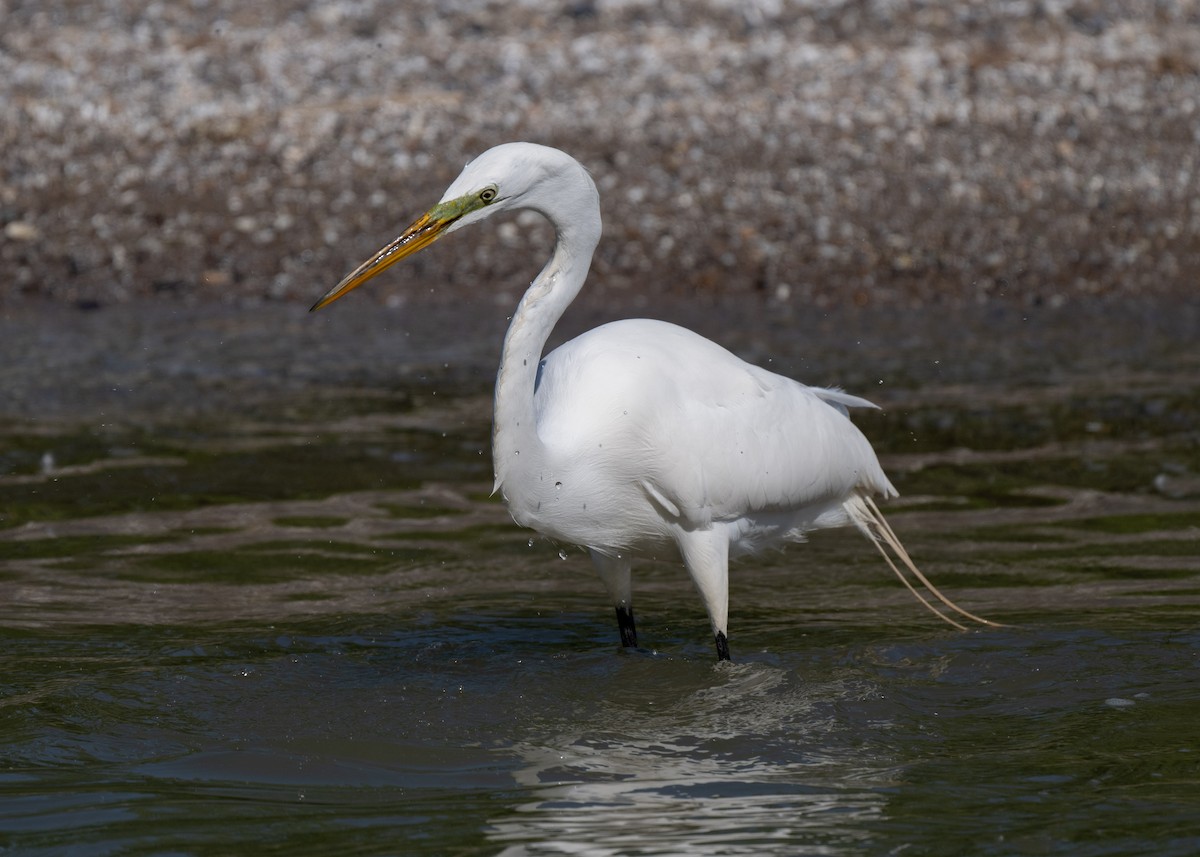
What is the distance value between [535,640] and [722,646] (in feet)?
2.39

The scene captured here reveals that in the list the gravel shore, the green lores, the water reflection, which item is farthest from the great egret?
the gravel shore

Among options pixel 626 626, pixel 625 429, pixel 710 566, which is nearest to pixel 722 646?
pixel 710 566

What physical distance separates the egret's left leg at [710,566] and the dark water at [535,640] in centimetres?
22

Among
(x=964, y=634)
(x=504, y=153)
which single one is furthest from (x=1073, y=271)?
(x=504, y=153)

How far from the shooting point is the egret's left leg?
5184mm

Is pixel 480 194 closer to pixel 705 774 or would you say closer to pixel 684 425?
pixel 684 425

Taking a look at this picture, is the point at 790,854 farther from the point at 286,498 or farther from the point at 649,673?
the point at 286,498

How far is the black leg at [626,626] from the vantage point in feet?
18.2

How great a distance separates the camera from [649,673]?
5.32 metres

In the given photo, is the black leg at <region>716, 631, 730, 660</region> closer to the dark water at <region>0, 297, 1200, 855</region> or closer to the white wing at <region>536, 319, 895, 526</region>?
the dark water at <region>0, 297, 1200, 855</region>

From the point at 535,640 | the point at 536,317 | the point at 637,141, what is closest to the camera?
the point at 536,317

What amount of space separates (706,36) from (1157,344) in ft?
15.6

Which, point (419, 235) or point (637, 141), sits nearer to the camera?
point (419, 235)

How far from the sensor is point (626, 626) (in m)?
5.57
